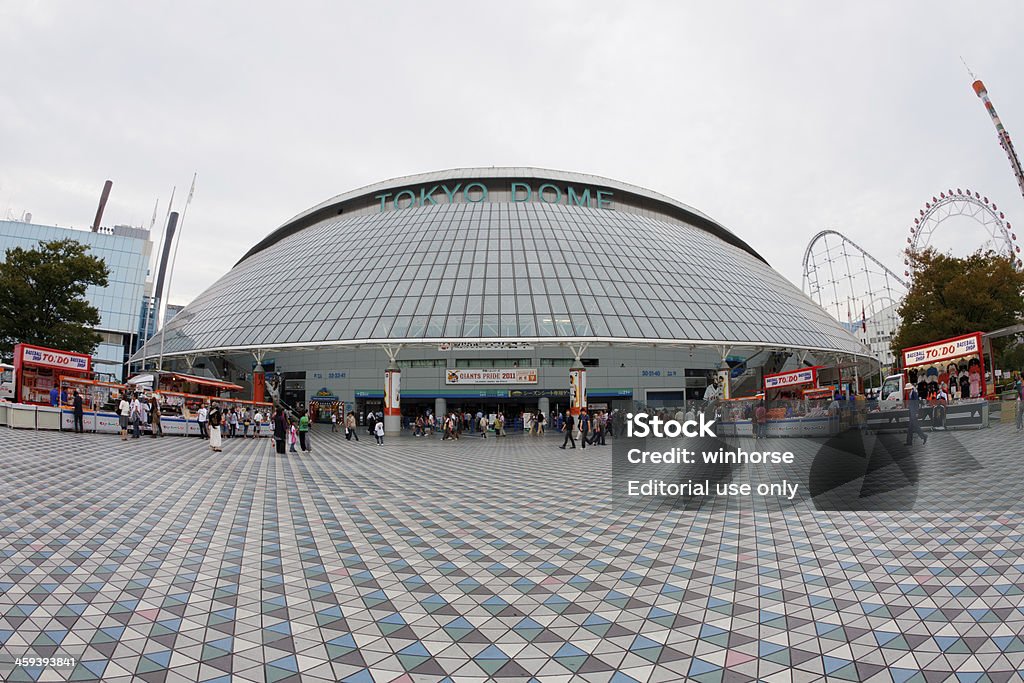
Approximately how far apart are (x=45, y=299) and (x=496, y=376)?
3239 cm

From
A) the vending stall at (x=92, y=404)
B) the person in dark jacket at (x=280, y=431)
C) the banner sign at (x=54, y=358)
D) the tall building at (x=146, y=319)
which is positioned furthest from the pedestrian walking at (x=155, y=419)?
the tall building at (x=146, y=319)

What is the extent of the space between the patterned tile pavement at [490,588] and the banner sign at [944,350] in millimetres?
20482

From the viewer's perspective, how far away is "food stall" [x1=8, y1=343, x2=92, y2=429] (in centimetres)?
2433

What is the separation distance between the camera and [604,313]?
38938mm

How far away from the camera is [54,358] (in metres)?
27.4

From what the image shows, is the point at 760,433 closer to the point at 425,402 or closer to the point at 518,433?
the point at 518,433

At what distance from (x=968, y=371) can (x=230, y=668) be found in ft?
121

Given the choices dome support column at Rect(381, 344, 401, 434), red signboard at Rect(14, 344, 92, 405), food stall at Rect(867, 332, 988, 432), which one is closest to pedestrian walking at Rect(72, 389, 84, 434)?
red signboard at Rect(14, 344, 92, 405)

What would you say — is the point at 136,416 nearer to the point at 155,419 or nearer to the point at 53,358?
the point at 155,419

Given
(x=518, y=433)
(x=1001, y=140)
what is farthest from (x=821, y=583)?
(x=1001, y=140)

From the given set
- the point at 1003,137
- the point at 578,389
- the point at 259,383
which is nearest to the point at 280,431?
the point at 578,389

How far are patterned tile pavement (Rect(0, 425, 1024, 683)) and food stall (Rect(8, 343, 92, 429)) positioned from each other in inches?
540

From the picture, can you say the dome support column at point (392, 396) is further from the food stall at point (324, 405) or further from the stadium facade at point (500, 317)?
the food stall at point (324, 405)

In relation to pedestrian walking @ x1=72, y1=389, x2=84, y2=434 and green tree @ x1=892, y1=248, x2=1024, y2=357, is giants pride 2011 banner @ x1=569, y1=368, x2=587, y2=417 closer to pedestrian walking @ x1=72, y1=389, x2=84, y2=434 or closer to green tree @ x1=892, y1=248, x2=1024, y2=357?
pedestrian walking @ x1=72, y1=389, x2=84, y2=434
